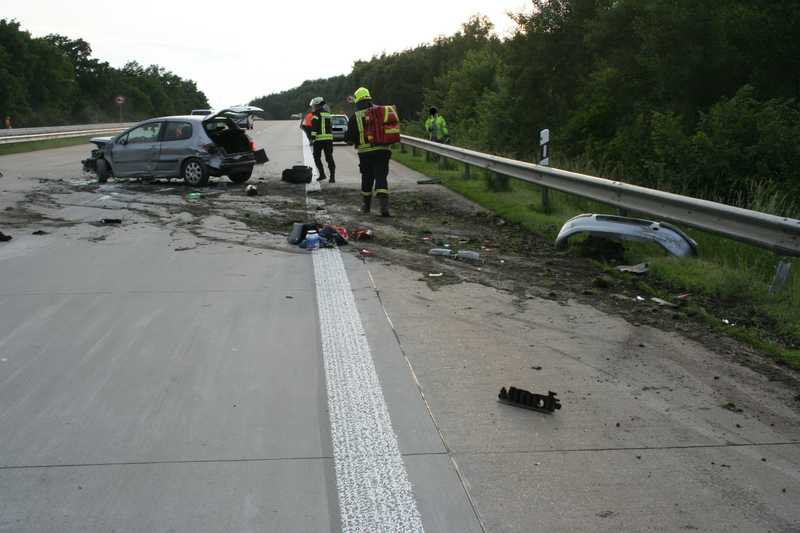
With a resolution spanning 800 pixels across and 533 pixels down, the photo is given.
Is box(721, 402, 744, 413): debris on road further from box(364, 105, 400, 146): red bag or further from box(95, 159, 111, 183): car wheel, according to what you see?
box(95, 159, 111, 183): car wheel

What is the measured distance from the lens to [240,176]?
18.9 metres

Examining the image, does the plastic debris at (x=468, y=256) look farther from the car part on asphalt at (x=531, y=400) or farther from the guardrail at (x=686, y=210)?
the car part on asphalt at (x=531, y=400)

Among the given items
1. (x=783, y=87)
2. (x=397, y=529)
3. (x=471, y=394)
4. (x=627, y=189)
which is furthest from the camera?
(x=783, y=87)

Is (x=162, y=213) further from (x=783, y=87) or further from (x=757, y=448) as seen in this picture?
(x=783, y=87)

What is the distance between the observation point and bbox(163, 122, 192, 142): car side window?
59.5 ft

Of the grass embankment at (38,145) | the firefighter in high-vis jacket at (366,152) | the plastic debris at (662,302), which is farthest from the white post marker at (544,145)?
the grass embankment at (38,145)

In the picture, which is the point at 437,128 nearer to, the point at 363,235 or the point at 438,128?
the point at 438,128

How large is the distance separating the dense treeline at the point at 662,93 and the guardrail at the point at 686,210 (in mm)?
2810

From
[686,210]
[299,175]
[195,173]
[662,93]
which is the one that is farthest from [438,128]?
[686,210]

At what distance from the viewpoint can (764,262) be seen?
9.12 m

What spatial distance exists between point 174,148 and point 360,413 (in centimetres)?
1465

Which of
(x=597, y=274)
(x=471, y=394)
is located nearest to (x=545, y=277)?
(x=597, y=274)

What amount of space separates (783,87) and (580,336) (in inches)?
696

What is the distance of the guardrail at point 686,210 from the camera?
715 centimetres
